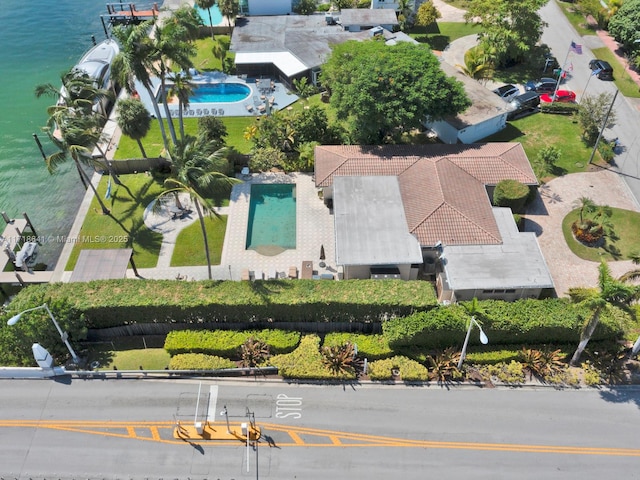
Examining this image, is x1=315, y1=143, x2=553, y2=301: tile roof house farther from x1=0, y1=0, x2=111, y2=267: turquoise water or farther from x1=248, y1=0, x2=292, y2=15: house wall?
x1=248, y1=0, x2=292, y2=15: house wall

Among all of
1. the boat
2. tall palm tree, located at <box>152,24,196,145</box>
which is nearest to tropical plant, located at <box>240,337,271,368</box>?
tall palm tree, located at <box>152,24,196,145</box>

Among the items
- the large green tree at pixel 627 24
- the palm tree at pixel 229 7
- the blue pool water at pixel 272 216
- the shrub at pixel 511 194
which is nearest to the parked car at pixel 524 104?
the shrub at pixel 511 194

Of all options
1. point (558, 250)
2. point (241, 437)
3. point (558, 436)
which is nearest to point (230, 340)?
point (241, 437)

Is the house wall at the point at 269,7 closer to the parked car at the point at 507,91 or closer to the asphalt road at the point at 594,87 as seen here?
the parked car at the point at 507,91

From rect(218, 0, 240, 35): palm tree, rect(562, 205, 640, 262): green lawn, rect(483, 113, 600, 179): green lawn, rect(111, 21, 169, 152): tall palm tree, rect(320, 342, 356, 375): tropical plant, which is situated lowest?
rect(320, 342, 356, 375): tropical plant

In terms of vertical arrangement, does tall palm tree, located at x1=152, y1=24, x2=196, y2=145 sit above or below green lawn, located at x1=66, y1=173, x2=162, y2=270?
above

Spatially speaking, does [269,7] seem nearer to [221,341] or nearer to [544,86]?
[544,86]

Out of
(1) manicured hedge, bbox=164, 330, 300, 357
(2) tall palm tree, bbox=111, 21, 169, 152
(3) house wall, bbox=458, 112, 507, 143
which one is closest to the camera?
(1) manicured hedge, bbox=164, 330, 300, 357

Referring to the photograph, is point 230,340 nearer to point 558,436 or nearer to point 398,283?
point 398,283
